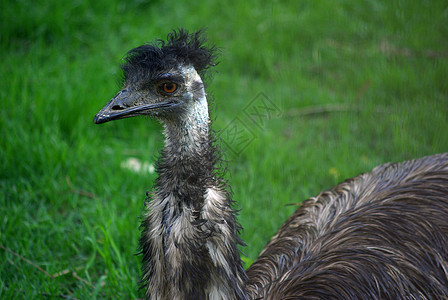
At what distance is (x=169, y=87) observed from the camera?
2.37 m

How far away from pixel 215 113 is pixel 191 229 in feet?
10.4

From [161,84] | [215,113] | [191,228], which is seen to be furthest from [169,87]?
[215,113]

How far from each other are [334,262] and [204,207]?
863 mm

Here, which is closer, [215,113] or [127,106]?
[127,106]

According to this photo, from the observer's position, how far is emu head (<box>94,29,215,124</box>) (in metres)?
2.33

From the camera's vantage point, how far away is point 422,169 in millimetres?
3203

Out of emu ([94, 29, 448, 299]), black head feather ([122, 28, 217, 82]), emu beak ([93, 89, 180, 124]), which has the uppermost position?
black head feather ([122, 28, 217, 82])

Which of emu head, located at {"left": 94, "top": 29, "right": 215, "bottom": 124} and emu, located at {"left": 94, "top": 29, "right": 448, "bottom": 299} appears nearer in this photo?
emu, located at {"left": 94, "top": 29, "right": 448, "bottom": 299}

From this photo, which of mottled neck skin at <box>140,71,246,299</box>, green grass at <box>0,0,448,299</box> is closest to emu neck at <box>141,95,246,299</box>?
mottled neck skin at <box>140,71,246,299</box>

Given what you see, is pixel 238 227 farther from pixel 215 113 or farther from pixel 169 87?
pixel 215 113

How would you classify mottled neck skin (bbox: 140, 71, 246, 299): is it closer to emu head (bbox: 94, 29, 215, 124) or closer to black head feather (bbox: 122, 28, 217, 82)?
emu head (bbox: 94, 29, 215, 124)

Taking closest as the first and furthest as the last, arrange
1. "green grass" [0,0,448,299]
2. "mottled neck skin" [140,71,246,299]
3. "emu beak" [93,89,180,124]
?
"mottled neck skin" [140,71,246,299]
"emu beak" [93,89,180,124]
"green grass" [0,0,448,299]

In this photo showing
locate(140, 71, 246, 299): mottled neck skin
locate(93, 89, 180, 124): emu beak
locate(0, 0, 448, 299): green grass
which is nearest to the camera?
locate(140, 71, 246, 299): mottled neck skin

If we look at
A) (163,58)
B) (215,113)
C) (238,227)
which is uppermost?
(163,58)
